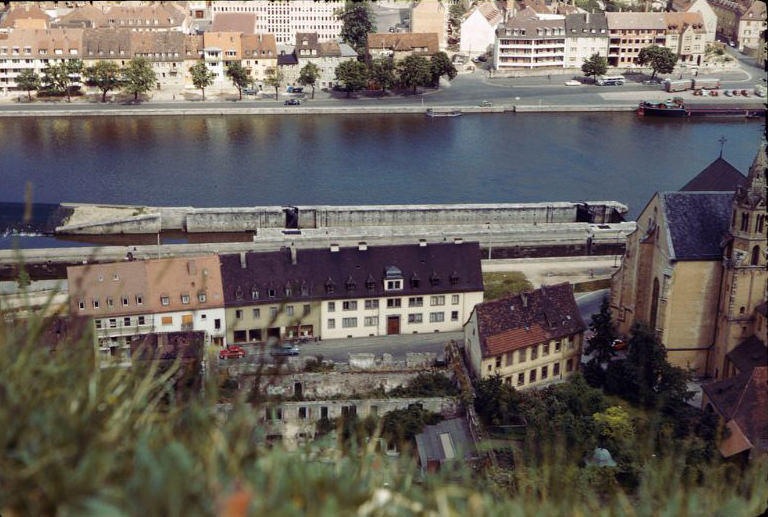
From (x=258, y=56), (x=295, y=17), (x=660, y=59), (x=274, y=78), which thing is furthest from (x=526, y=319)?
(x=295, y=17)

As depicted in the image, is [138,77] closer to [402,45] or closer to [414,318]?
[402,45]

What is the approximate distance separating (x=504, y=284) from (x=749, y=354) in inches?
518

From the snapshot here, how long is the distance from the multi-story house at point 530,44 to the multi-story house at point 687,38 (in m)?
12.3

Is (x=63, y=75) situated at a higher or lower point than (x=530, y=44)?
lower

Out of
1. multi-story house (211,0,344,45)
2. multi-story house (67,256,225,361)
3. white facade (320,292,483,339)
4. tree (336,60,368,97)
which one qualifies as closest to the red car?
multi-story house (67,256,225,361)

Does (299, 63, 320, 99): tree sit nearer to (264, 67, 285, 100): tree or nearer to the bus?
(264, 67, 285, 100): tree

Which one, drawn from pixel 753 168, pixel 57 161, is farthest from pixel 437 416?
pixel 57 161

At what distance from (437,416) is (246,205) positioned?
32.5 m

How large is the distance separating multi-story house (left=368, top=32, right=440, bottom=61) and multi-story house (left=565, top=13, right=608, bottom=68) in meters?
14.8

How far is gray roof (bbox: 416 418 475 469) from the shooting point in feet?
92.5

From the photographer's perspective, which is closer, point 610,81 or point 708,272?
point 708,272

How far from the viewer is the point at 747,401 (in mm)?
28672

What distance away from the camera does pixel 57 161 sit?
70938 mm

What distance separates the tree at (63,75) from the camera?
8869cm
